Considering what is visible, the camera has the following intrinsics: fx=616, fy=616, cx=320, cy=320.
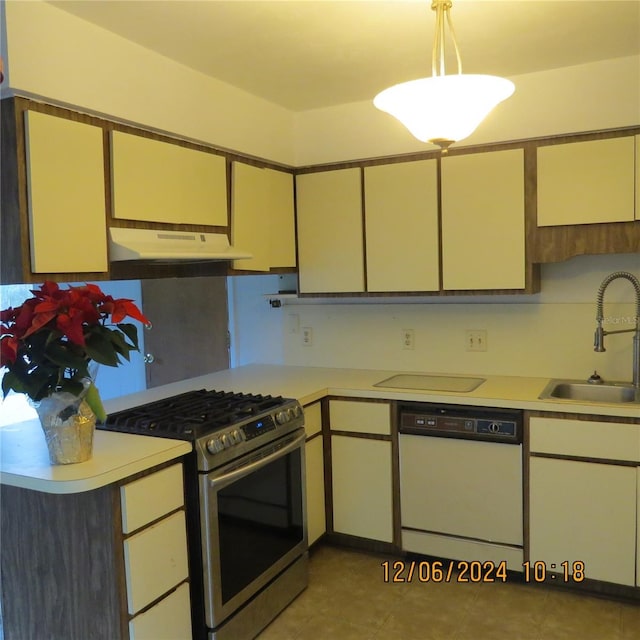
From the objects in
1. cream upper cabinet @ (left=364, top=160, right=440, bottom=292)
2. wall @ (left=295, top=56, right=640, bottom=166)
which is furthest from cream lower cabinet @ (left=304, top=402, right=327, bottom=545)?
wall @ (left=295, top=56, right=640, bottom=166)

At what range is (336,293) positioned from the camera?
3355mm

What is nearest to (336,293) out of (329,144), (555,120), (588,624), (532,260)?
(329,144)

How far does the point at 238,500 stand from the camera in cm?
236

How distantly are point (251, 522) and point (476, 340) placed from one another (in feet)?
5.05

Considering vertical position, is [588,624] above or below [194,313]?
below

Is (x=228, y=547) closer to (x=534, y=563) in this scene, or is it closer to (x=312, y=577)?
(x=312, y=577)

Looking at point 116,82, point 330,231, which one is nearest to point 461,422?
point 330,231

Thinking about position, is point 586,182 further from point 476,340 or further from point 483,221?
point 476,340

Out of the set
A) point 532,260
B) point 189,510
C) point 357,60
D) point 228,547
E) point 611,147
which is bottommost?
point 228,547

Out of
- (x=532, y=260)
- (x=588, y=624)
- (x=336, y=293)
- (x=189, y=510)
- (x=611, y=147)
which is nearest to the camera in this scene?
(x=189, y=510)

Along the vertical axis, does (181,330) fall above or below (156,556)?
above

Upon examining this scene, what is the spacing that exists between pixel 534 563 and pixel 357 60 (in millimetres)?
2308

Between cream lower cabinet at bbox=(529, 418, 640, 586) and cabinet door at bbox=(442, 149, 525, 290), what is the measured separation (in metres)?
0.76

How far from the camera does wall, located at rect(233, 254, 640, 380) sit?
2.99 metres
